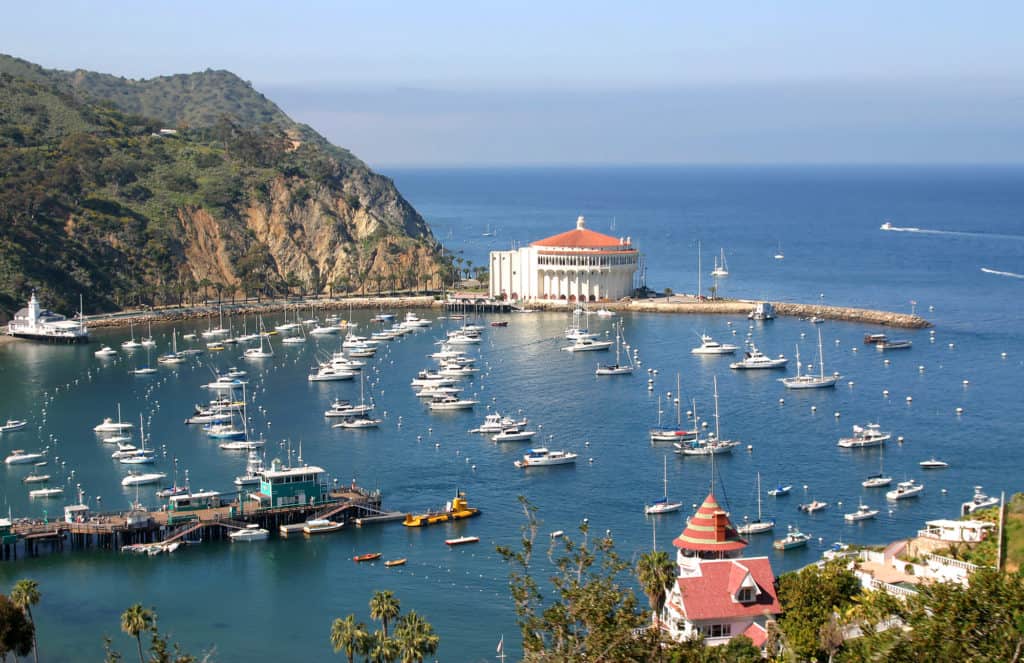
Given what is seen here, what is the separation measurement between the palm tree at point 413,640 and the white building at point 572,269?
8463 cm

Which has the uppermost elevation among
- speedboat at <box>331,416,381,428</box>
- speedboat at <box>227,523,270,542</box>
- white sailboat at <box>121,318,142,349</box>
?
white sailboat at <box>121,318,142,349</box>

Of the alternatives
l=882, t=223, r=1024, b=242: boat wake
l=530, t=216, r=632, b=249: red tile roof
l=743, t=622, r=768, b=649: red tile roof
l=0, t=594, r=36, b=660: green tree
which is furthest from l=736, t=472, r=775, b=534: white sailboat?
l=882, t=223, r=1024, b=242: boat wake

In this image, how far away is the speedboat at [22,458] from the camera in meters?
64.4

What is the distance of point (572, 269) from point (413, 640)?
8569 cm

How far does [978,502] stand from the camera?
171ft

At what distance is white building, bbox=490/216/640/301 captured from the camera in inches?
4690

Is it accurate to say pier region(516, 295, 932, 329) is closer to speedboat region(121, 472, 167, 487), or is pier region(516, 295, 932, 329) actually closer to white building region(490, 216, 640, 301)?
white building region(490, 216, 640, 301)

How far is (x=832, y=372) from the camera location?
85.5 meters

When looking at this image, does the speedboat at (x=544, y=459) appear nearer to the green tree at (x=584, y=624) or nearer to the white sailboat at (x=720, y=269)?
the green tree at (x=584, y=624)

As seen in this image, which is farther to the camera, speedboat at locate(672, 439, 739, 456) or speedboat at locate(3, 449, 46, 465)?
speedboat at locate(3, 449, 46, 465)

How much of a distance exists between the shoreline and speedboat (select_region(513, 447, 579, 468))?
48474mm

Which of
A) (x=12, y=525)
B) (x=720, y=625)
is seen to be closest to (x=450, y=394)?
(x=12, y=525)

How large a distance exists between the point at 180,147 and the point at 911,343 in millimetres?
85096

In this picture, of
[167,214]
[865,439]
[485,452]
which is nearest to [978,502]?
[865,439]
